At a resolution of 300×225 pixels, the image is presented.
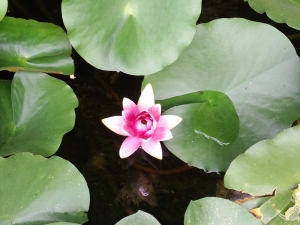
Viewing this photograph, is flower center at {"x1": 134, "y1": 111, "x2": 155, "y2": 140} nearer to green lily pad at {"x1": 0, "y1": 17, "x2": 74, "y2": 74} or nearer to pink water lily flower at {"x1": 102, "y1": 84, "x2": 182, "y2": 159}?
pink water lily flower at {"x1": 102, "y1": 84, "x2": 182, "y2": 159}

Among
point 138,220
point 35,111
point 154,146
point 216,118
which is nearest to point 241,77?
point 216,118

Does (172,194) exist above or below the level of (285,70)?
below

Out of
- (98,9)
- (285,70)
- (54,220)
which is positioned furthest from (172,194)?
(98,9)

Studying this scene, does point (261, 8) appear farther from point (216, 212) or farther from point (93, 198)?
point (93, 198)

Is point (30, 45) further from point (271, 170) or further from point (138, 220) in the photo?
point (271, 170)

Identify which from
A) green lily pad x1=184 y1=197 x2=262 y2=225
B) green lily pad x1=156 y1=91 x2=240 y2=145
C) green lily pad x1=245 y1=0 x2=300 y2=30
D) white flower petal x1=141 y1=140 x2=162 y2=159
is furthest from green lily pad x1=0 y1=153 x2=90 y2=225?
green lily pad x1=245 y1=0 x2=300 y2=30

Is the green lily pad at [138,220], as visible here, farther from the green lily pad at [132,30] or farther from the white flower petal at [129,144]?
the green lily pad at [132,30]
